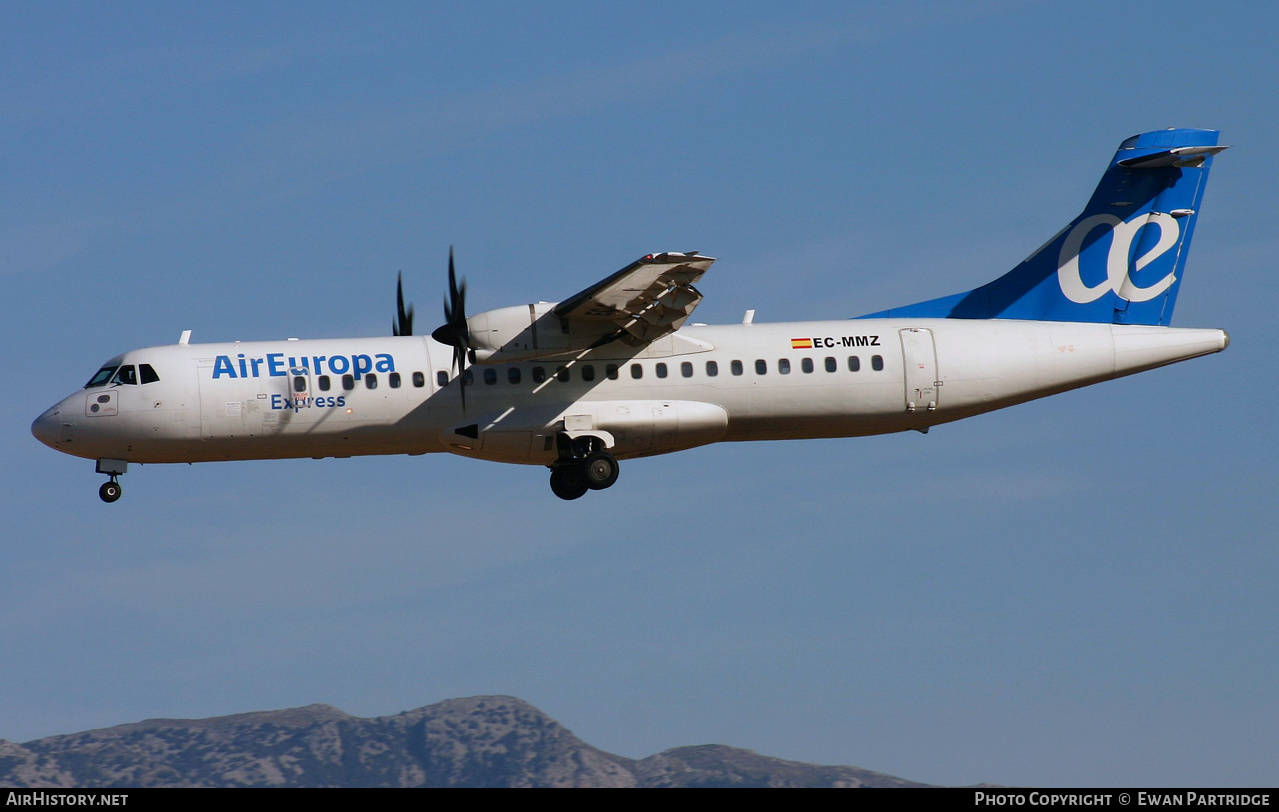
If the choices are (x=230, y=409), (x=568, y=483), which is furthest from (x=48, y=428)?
(x=568, y=483)

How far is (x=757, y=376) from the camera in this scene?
99.1 ft

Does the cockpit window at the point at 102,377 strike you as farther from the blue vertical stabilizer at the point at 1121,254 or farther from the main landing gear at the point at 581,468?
the blue vertical stabilizer at the point at 1121,254

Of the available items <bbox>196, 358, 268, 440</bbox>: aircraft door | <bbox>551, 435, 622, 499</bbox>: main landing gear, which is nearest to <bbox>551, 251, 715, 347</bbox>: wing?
<bbox>551, 435, 622, 499</bbox>: main landing gear

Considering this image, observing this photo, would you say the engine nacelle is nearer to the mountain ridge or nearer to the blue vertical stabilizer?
the blue vertical stabilizer

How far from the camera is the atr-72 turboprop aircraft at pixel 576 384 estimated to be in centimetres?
2942

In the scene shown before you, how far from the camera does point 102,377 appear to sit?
30.1 metres

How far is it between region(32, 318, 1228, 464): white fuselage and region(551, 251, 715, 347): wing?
69 cm

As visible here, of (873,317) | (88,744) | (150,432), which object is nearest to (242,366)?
(150,432)

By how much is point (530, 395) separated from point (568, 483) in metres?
2.14

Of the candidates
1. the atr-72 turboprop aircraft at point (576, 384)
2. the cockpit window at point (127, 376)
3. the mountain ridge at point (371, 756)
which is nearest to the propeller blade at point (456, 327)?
the atr-72 turboprop aircraft at point (576, 384)
